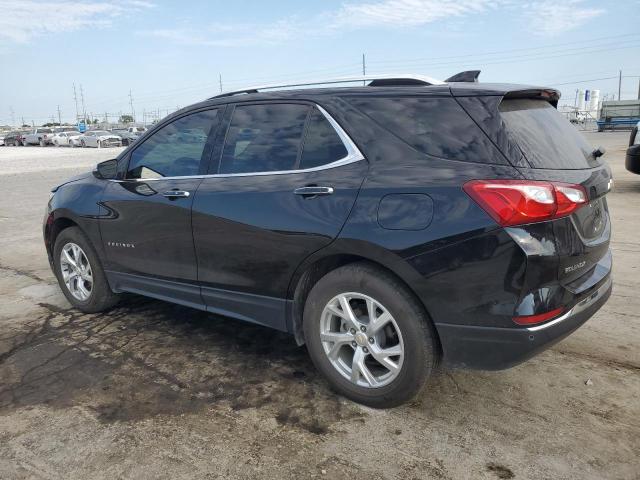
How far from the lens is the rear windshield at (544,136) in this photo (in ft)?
8.68

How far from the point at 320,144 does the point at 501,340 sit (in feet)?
4.77

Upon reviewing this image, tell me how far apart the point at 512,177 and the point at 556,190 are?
0.72ft

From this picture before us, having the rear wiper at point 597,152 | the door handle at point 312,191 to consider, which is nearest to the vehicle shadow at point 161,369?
the door handle at point 312,191

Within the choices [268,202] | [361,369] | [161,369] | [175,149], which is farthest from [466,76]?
[161,369]

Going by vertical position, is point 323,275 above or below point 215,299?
above

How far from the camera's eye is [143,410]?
3027mm

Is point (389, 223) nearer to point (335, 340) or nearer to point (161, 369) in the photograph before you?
point (335, 340)

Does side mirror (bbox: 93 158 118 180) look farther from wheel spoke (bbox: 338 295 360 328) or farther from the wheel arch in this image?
wheel spoke (bbox: 338 295 360 328)

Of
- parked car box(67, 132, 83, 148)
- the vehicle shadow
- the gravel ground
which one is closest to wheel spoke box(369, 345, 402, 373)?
the vehicle shadow

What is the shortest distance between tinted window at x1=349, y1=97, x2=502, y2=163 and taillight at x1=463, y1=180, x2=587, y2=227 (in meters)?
0.16

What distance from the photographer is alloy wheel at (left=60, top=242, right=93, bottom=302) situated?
4.57 m

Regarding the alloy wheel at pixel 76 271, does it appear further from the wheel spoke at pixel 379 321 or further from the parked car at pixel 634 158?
the parked car at pixel 634 158

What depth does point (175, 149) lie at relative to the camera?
12.7 ft

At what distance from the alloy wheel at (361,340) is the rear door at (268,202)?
0.35 metres
